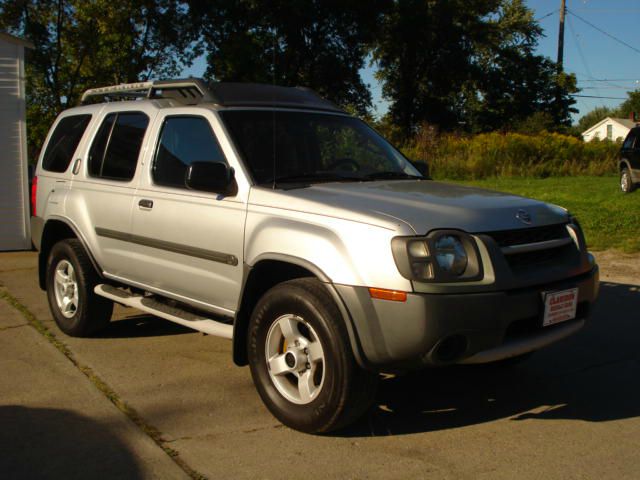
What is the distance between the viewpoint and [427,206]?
12.6 feet

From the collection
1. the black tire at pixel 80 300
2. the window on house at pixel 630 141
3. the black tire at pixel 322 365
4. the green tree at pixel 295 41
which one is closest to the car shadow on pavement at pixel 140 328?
the black tire at pixel 80 300

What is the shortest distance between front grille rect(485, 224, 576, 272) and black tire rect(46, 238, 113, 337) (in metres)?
3.40

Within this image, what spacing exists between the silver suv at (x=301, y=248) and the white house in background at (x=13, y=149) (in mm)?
5118

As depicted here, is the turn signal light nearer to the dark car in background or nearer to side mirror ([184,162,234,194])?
side mirror ([184,162,234,194])

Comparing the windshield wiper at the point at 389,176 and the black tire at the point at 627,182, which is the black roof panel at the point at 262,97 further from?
the black tire at the point at 627,182

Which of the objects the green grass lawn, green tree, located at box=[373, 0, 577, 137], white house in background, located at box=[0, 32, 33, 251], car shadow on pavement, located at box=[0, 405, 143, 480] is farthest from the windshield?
green tree, located at box=[373, 0, 577, 137]

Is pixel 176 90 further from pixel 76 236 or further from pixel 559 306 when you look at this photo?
pixel 559 306

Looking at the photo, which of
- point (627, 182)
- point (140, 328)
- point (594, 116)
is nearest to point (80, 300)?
point (140, 328)

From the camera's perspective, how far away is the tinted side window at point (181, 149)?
15.3 feet

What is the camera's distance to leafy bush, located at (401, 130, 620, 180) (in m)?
23.4

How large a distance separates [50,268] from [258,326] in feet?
9.44

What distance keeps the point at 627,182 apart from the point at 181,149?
1567 centimetres

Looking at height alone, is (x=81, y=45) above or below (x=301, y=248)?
above

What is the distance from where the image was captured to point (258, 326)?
4035mm
